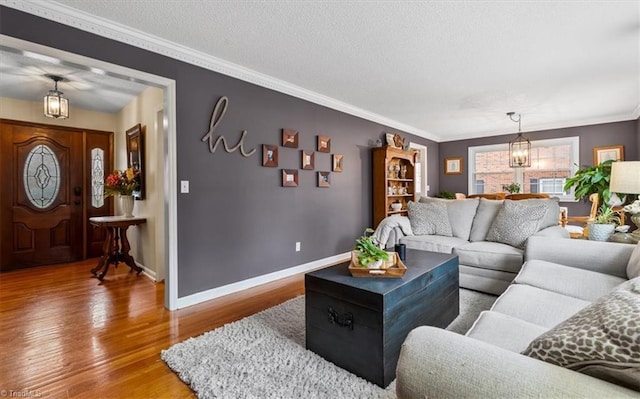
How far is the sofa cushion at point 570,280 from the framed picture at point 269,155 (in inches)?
103

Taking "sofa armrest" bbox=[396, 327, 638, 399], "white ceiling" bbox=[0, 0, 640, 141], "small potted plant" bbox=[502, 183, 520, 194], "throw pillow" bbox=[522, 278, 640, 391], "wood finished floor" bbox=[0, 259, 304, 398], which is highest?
"white ceiling" bbox=[0, 0, 640, 141]

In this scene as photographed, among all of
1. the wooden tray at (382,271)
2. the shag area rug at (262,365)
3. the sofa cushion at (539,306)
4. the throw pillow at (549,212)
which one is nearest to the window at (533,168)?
the throw pillow at (549,212)

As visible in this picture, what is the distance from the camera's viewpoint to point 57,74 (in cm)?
340

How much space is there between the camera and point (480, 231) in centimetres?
342

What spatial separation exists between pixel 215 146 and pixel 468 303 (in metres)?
2.80

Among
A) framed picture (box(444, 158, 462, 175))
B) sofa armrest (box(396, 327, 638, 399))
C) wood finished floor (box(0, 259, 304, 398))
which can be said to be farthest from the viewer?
framed picture (box(444, 158, 462, 175))

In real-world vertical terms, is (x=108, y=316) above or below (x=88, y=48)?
below

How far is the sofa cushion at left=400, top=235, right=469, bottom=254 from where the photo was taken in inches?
125

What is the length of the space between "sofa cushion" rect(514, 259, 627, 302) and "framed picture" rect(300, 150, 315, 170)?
104 inches

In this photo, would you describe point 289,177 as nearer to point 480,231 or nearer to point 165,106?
point 165,106

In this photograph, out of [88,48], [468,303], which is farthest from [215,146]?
[468,303]

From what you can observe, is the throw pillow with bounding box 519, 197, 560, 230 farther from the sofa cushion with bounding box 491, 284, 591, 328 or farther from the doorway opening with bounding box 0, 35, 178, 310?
the doorway opening with bounding box 0, 35, 178, 310

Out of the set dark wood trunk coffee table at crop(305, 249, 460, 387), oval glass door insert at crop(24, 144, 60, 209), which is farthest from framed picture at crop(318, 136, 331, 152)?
oval glass door insert at crop(24, 144, 60, 209)

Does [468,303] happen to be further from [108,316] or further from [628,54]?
[108,316]
